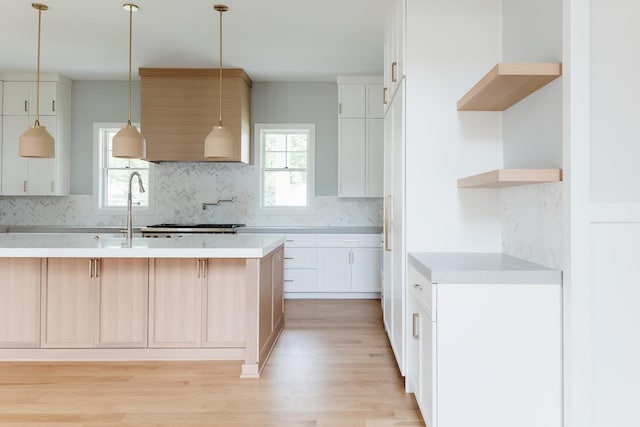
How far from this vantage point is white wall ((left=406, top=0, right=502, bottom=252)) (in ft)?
8.46

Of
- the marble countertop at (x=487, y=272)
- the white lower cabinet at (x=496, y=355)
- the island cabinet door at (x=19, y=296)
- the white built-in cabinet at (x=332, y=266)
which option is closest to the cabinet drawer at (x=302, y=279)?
the white built-in cabinet at (x=332, y=266)

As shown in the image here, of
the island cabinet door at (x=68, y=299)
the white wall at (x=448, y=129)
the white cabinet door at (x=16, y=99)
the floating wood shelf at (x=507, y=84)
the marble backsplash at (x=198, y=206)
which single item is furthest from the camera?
the marble backsplash at (x=198, y=206)

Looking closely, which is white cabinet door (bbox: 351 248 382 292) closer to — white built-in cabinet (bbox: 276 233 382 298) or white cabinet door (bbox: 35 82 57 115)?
white built-in cabinet (bbox: 276 233 382 298)

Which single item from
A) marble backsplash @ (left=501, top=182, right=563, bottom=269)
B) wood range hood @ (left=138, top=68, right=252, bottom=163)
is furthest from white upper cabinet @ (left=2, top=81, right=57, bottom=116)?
marble backsplash @ (left=501, top=182, right=563, bottom=269)

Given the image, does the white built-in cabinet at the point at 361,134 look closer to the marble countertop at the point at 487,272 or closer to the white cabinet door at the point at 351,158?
the white cabinet door at the point at 351,158

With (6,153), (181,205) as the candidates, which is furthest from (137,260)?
(6,153)

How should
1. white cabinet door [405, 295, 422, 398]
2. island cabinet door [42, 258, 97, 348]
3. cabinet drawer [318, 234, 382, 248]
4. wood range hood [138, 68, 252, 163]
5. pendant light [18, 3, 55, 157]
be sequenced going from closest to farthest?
white cabinet door [405, 295, 422, 398], island cabinet door [42, 258, 97, 348], pendant light [18, 3, 55, 157], wood range hood [138, 68, 252, 163], cabinet drawer [318, 234, 382, 248]

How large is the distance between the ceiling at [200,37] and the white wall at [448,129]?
118 cm

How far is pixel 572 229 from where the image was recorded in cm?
180

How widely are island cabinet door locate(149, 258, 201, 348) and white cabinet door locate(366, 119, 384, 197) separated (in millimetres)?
2891

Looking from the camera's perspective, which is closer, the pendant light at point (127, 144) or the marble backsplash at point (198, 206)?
the pendant light at point (127, 144)

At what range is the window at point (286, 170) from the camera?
5.75m

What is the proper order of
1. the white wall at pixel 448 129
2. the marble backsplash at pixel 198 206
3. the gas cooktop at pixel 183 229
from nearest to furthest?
the white wall at pixel 448 129 < the gas cooktop at pixel 183 229 < the marble backsplash at pixel 198 206

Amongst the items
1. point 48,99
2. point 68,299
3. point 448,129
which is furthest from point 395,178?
point 48,99
